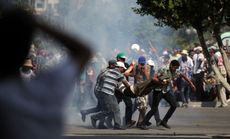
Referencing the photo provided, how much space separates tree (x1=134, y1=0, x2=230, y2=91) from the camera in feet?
45.9

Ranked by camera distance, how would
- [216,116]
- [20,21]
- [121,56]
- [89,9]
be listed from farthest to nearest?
[216,116] < [121,56] < [89,9] < [20,21]

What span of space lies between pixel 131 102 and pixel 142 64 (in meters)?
1.01

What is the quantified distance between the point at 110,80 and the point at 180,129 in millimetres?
1685

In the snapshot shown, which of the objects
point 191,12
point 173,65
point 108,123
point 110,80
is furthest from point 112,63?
point 191,12

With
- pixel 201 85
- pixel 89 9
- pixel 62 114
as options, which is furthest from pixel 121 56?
pixel 62 114

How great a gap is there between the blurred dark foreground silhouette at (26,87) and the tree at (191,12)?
11349mm

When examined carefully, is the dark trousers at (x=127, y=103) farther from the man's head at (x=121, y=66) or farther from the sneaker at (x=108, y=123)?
the man's head at (x=121, y=66)

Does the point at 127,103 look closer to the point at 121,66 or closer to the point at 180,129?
the point at 121,66

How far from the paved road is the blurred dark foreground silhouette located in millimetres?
9672

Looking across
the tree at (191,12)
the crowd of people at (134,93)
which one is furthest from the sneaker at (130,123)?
the tree at (191,12)

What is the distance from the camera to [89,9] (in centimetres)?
1312

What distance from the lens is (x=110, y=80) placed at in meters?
14.9

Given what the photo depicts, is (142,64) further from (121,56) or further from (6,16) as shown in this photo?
(6,16)

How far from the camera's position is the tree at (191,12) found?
13984 mm
